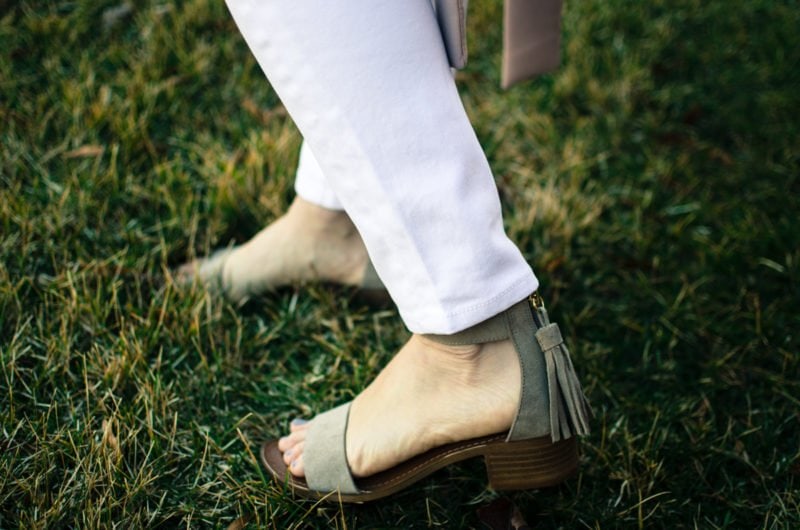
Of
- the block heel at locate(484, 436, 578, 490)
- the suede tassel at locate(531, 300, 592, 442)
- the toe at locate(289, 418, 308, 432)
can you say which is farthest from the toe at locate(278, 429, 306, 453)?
the suede tassel at locate(531, 300, 592, 442)

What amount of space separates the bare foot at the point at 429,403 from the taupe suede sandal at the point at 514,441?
0.02m

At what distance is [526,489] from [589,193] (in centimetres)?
100

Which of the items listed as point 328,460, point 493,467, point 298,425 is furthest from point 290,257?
point 493,467

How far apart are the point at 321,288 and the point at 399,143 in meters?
0.75

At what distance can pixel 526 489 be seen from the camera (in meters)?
1.15

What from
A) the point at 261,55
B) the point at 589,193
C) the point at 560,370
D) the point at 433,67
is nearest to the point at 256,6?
the point at 261,55

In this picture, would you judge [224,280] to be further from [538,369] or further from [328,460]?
[538,369]

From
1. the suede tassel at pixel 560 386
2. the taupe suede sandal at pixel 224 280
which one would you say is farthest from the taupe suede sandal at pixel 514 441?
the taupe suede sandal at pixel 224 280

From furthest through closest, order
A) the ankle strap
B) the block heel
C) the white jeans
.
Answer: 1. the block heel
2. the ankle strap
3. the white jeans

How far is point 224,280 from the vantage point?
152cm

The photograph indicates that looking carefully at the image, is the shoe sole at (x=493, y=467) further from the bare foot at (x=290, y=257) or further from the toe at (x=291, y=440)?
the bare foot at (x=290, y=257)

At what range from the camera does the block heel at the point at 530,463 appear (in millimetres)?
1095

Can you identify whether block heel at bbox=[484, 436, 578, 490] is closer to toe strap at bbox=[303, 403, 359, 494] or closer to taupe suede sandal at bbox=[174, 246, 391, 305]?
toe strap at bbox=[303, 403, 359, 494]

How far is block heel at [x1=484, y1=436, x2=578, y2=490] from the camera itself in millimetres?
1095
